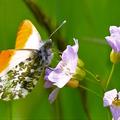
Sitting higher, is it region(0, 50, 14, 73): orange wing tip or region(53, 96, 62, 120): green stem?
region(0, 50, 14, 73): orange wing tip

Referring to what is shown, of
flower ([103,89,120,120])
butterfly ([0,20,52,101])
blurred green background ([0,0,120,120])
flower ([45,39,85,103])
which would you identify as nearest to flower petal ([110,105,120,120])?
flower ([103,89,120,120])

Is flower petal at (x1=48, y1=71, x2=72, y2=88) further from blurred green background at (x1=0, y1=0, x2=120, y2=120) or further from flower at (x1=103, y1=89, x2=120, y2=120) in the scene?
blurred green background at (x1=0, y1=0, x2=120, y2=120)

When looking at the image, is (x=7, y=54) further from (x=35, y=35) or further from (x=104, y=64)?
(x=104, y=64)

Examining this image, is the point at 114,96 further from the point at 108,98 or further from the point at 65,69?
the point at 65,69

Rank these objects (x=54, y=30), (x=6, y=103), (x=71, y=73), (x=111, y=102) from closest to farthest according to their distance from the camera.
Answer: (x=111, y=102) → (x=71, y=73) → (x=54, y=30) → (x=6, y=103)

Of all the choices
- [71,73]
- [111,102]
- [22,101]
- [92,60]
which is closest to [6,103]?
[22,101]

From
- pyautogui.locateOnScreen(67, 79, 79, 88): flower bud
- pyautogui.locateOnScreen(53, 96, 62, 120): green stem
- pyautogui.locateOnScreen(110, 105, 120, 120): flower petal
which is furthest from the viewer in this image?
pyautogui.locateOnScreen(53, 96, 62, 120): green stem

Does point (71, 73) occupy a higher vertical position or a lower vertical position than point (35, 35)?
lower
